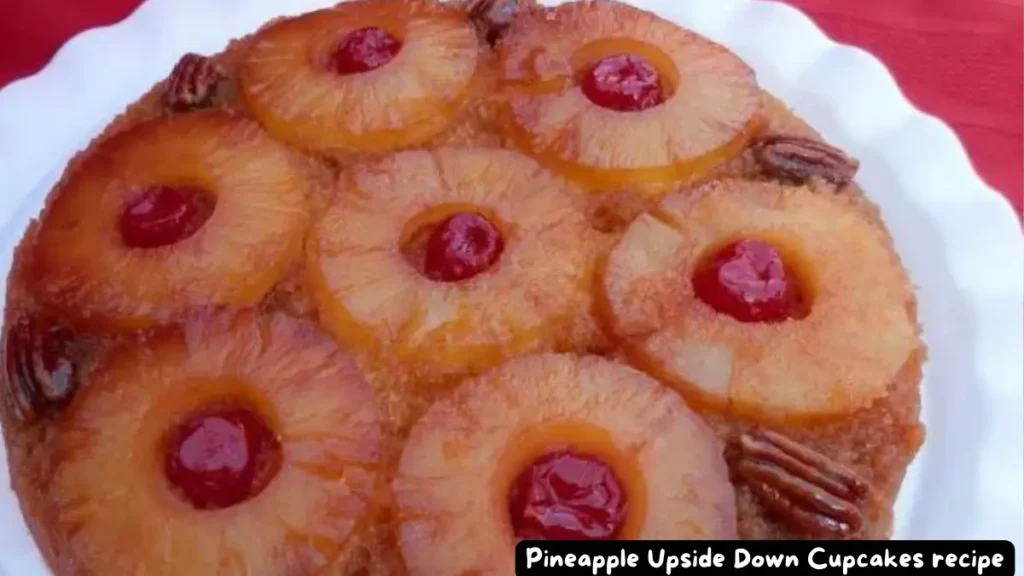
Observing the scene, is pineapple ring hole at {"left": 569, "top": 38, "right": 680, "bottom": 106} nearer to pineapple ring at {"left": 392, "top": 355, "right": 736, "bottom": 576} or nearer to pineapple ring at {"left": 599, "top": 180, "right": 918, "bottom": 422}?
pineapple ring at {"left": 599, "top": 180, "right": 918, "bottom": 422}

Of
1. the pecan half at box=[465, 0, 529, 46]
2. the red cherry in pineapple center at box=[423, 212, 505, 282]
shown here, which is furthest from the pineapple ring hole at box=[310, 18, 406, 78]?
the red cherry in pineapple center at box=[423, 212, 505, 282]

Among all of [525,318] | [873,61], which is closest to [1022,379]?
[873,61]

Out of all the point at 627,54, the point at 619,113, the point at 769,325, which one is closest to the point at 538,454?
the point at 769,325

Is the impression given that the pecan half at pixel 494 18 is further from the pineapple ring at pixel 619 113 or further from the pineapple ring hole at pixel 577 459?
the pineapple ring hole at pixel 577 459

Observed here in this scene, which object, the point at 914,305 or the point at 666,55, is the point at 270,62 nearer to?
the point at 666,55

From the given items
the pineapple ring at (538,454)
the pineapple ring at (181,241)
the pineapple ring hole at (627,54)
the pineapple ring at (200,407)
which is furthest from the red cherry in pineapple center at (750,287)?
the pineapple ring at (181,241)

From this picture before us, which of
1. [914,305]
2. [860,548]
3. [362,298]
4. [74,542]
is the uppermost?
[362,298]
